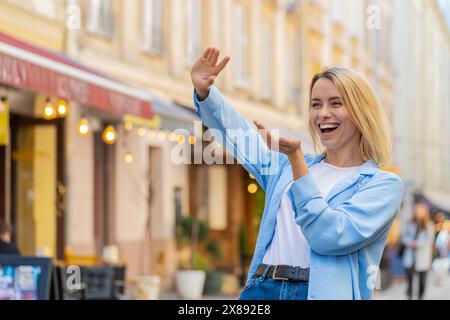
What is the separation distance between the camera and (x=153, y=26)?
61.2 ft

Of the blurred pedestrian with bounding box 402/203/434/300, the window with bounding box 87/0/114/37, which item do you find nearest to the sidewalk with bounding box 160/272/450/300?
the blurred pedestrian with bounding box 402/203/434/300

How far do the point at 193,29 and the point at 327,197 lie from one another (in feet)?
59.9

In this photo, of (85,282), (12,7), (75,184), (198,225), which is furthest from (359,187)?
(198,225)

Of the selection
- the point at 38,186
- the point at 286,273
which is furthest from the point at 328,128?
the point at 38,186

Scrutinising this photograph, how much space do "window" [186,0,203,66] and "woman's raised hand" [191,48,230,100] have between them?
1729 centimetres

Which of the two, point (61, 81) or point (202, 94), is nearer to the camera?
point (202, 94)

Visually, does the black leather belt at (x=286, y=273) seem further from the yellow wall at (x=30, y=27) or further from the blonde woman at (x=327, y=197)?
the yellow wall at (x=30, y=27)

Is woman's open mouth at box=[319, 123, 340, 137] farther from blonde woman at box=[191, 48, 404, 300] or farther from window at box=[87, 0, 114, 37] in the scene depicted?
window at box=[87, 0, 114, 37]

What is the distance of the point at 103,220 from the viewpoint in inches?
655

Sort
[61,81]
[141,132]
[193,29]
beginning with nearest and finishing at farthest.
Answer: [61,81]
[141,132]
[193,29]

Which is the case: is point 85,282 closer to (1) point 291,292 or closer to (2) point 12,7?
(2) point 12,7

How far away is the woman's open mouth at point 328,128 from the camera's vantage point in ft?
9.47

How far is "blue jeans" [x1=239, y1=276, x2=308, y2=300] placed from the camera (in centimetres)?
278

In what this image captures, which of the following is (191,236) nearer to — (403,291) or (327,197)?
(403,291)
